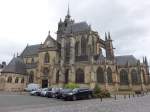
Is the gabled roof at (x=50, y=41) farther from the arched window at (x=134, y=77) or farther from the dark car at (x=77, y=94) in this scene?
the dark car at (x=77, y=94)

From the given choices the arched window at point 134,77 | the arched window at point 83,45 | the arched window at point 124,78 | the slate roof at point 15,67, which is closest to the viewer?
the arched window at point 134,77

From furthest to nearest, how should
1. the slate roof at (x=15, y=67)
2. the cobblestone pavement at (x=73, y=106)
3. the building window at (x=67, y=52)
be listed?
Answer: the slate roof at (x=15, y=67)
the building window at (x=67, y=52)
the cobblestone pavement at (x=73, y=106)

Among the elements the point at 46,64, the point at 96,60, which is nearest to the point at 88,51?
the point at 96,60

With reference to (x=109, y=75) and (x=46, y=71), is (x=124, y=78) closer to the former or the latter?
(x=109, y=75)

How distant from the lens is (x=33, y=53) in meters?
66.4

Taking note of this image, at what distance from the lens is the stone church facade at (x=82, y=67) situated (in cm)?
4556

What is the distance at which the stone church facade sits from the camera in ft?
149

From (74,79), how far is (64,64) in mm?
5371

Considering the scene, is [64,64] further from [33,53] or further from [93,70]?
[33,53]

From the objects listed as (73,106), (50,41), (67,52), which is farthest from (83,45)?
(73,106)

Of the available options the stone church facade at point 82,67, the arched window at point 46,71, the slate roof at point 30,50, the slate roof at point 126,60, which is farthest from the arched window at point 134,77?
the slate roof at point 30,50

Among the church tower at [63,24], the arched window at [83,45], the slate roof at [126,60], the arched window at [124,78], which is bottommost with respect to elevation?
the arched window at [124,78]

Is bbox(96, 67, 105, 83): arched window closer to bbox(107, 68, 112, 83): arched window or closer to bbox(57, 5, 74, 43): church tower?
bbox(107, 68, 112, 83): arched window

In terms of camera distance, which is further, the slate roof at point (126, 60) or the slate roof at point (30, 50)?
the slate roof at point (30, 50)
